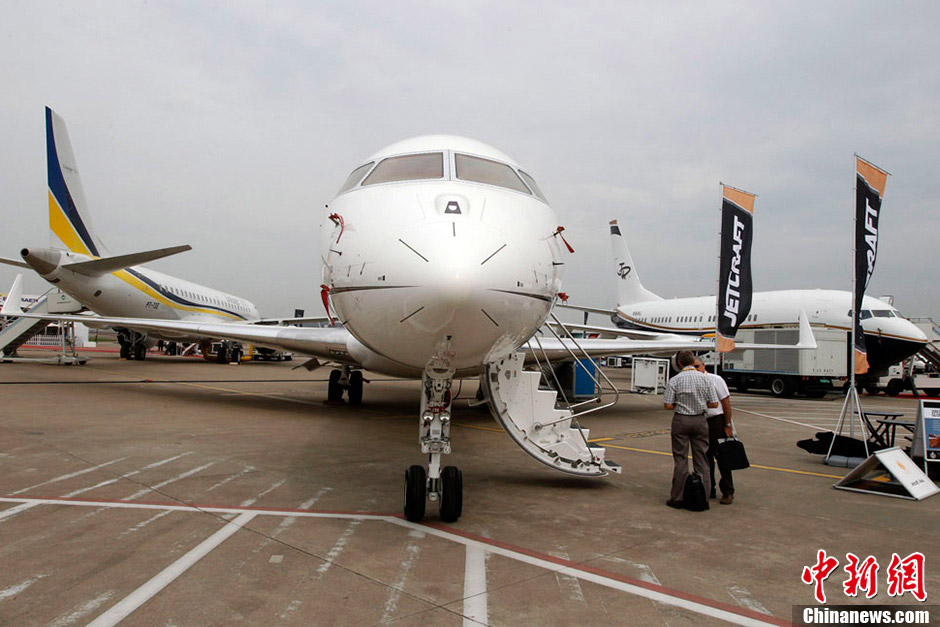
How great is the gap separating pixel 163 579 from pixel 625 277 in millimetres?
31855

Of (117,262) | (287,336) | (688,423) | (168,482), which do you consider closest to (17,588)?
(168,482)

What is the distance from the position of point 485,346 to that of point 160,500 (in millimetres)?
3229

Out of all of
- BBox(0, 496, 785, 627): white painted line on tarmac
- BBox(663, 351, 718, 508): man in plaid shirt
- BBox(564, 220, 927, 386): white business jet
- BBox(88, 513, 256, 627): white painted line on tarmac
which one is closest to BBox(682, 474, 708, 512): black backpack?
BBox(663, 351, 718, 508): man in plaid shirt

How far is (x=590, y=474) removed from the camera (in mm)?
5730

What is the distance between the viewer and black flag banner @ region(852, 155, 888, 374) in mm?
7883

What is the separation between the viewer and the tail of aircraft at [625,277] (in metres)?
32.7

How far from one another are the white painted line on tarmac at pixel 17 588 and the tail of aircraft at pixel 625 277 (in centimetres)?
3131

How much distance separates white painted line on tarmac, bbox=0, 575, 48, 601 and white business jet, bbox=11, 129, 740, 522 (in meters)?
2.34

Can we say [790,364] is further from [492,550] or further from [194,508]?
[194,508]

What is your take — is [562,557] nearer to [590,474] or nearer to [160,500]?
[590,474]

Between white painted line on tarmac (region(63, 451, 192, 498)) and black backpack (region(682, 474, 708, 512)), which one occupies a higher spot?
black backpack (region(682, 474, 708, 512))

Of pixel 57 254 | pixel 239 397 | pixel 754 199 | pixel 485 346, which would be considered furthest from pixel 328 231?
pixel 57 254

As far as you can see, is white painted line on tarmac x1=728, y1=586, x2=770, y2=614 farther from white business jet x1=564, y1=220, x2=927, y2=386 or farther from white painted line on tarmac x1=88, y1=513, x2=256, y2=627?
white business jet x1=564, y1=220, x2=927, y2=386

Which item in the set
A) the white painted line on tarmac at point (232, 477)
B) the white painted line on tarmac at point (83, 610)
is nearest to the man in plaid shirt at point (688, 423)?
the white painted line on tarmac at point (232, 477)
